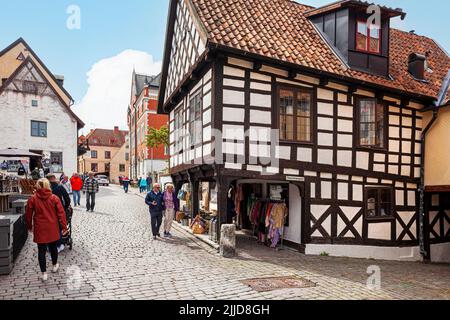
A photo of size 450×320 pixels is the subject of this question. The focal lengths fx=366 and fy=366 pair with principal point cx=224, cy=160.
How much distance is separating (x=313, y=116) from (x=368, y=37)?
4.18 m

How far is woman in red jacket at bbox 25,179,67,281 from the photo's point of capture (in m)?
6.83

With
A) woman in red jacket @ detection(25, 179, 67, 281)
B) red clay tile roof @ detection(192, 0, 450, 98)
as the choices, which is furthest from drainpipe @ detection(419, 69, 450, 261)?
woman in red jacket @ detection(25, 179, 67, 281)

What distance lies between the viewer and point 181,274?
25.1 feet

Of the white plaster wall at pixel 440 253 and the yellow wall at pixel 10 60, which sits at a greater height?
the yellow wall at pixel 10 60

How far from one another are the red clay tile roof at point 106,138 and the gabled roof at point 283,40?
61.6 m

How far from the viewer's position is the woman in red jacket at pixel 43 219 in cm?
683

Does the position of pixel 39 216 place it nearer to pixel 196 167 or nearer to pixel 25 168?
pixel 196 167

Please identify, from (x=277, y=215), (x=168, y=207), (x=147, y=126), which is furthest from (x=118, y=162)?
(x=277, y=215)

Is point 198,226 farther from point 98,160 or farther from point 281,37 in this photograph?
point 98,160

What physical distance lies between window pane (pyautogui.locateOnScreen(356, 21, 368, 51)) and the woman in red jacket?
444 inches

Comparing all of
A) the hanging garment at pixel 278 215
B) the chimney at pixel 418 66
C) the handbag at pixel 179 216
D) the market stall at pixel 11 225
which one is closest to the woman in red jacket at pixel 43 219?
the market stall at pixel 11 225

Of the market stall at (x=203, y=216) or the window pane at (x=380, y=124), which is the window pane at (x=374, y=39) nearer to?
the window pane at (x=380, y=124)
